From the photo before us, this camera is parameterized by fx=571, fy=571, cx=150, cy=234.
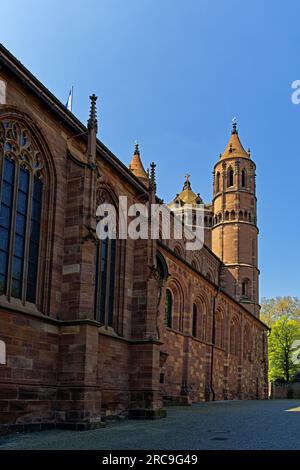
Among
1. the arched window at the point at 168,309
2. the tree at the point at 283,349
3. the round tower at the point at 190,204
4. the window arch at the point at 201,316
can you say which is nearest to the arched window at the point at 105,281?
the arched window at the point at 168,309

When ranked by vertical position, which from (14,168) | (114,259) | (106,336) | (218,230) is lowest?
(106,336)

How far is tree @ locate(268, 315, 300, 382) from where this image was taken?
69438 millimetres

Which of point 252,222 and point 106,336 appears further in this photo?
point 252,222

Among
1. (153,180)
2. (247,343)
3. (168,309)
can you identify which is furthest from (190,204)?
(153,180)

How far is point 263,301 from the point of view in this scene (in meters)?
80.9

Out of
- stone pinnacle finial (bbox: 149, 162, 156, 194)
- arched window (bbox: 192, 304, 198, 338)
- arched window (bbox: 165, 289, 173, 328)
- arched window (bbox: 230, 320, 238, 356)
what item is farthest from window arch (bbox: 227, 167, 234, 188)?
stone pinnacle finial (bbox: 149, 162, 156, 194)

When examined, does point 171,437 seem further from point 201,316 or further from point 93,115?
point 201,316

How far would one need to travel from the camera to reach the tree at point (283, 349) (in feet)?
228
